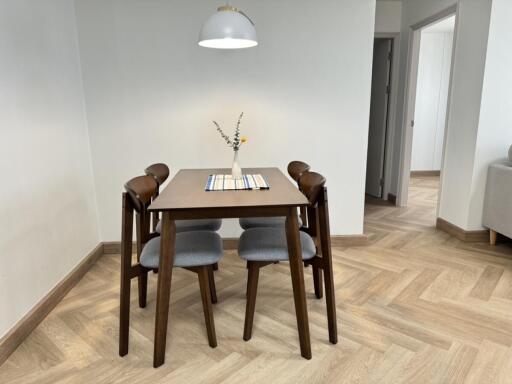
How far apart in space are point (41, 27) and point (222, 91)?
1248mm

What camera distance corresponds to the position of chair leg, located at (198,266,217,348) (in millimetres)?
1708

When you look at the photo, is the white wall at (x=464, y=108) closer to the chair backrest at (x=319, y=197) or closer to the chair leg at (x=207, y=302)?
the chair backrest at (x=319, y=197)

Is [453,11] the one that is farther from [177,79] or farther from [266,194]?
[266,194]

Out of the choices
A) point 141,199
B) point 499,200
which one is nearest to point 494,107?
point 499,200

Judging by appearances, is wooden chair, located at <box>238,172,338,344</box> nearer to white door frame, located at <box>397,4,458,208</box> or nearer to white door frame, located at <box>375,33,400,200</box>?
white door frame, located at <box>397,4,458,208</box>

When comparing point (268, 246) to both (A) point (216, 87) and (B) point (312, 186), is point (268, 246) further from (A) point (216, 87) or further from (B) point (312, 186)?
(A) point (216, 87)

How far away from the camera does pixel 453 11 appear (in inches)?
126

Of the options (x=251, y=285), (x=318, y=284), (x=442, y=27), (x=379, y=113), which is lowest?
(x=318, y=284)

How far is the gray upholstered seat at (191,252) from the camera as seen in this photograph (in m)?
1.68

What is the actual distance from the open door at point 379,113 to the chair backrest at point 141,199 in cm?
349

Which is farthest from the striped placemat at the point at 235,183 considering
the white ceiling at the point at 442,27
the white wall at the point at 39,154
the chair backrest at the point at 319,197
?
the white ceiling at the point at 442,27

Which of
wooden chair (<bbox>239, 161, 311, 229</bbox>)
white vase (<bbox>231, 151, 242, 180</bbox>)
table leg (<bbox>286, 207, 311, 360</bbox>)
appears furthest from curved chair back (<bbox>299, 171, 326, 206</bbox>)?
white vase (<bbox>231, 151, 242, 180</bbox>)

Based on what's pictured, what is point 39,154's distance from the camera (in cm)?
210

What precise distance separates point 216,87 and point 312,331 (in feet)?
6.29
